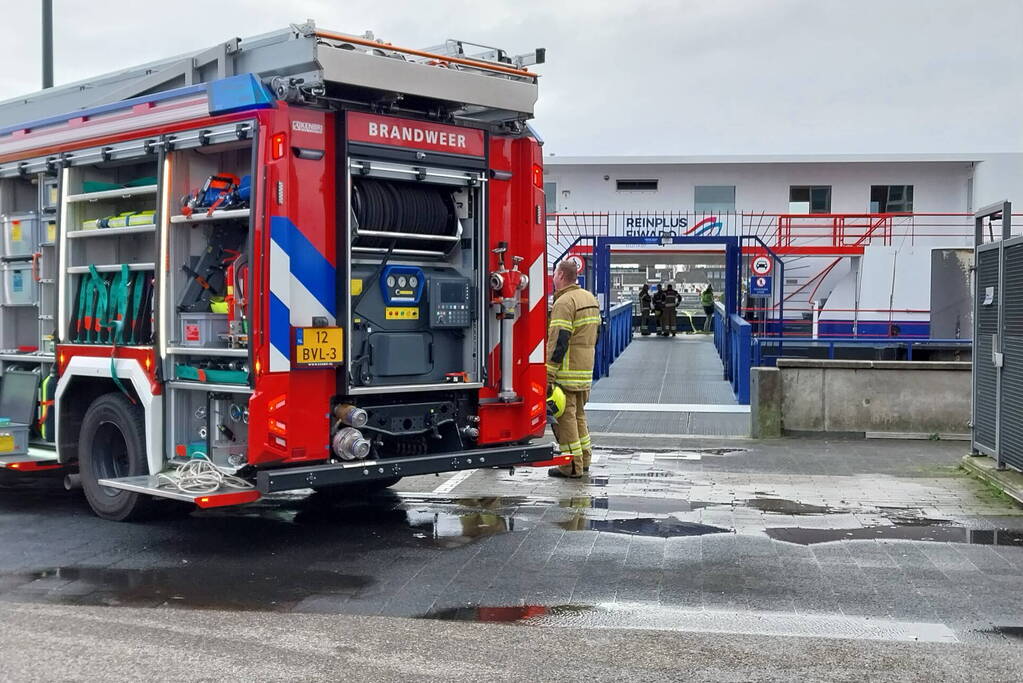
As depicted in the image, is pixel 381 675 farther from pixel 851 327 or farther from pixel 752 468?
pixel 851 327

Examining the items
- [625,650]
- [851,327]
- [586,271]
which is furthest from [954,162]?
[625,650]

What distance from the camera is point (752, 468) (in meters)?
10.7

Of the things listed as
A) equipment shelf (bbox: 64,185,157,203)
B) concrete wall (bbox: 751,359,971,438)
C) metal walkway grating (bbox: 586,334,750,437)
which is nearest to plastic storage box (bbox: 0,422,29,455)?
equipment shelf (bbox: 64,185,157,203)

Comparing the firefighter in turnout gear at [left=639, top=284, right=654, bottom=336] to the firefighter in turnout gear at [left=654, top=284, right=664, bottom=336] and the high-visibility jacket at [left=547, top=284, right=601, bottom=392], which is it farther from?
the high-visibility jacket at [left=547, top=284, right=601, bottom=392]

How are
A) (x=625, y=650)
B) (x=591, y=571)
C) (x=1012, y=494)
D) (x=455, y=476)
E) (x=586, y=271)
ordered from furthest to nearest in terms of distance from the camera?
(x=586, y=271), (x=455, y=476), (x=1012, y=494), (x=591, y=571), (x=625, y=650)

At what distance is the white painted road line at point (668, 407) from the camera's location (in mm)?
14820

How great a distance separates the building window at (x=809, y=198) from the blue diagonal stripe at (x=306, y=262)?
29.6m

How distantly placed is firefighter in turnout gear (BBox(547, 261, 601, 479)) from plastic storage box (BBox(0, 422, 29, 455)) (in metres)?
4.29

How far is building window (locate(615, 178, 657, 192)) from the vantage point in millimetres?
35969

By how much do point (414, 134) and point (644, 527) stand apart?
316 cm

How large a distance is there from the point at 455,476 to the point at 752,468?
2781mm

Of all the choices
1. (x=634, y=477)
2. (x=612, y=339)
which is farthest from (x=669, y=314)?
(x=634, y=477)

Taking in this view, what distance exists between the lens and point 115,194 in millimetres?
8188

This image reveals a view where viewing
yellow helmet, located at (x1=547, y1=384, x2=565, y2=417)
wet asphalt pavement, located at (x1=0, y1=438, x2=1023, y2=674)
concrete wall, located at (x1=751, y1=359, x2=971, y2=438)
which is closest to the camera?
wet asphalt pavement, located at (x1=0, y1=438, x2=1023, y2=674)
